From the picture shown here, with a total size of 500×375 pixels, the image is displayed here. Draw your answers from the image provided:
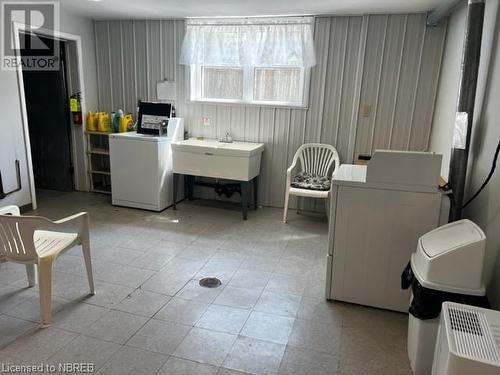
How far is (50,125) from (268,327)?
13.9ft

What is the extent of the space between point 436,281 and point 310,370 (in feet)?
2.61

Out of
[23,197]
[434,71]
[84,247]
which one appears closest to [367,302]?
[84,247]

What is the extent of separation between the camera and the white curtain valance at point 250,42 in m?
4.03

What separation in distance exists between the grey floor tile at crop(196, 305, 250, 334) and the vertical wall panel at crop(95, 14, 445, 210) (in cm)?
235

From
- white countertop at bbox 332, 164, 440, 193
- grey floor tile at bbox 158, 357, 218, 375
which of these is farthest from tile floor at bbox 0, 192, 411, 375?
white countertop at bbox 332, 164, 440, 193

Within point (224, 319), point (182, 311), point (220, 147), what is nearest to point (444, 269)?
point (224, 319)

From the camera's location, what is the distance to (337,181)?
92.8 inches

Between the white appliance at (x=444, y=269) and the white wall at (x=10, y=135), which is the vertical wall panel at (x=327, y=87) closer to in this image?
the white wall at (x=10, y=135)

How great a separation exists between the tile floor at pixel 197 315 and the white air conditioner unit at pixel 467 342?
0.59m

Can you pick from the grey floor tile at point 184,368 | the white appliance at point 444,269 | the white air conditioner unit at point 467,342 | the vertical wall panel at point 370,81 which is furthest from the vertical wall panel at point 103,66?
the white air conditioner unit at point 467,342

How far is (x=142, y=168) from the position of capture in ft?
13.8

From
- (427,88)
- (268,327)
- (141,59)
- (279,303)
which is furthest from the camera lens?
(141,59)

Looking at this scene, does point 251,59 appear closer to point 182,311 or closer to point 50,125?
point 50,125

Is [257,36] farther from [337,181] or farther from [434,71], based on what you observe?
[337,181]
